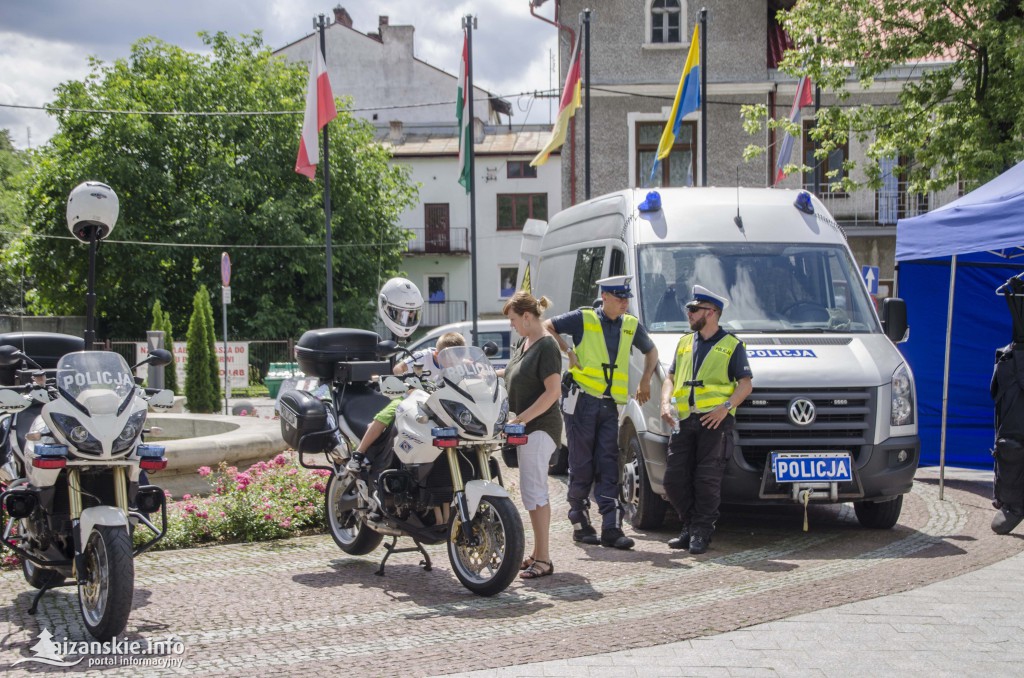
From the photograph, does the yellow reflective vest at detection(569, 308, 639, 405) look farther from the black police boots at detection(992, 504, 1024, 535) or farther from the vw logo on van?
the black police boots at detection(992, 504, 1024, 535)

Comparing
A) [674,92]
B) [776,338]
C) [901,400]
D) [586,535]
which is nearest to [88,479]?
[586,535]

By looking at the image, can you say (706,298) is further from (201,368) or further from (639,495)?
(201,368)

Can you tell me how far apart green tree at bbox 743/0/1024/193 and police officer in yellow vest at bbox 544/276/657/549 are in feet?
35.1

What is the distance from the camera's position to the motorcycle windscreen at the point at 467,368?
672cm

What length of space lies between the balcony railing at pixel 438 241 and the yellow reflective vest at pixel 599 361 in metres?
44.2

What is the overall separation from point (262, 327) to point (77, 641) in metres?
32.8

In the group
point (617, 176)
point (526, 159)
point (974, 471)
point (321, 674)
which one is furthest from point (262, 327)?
point (321, 674)

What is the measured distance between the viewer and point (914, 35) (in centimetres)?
→ 1891

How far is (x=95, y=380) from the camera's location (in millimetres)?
5883

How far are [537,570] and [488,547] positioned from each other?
0.73 metres

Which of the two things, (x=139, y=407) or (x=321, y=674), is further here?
(x=139, y=407)

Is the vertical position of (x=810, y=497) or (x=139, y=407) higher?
(x=139, y=407)

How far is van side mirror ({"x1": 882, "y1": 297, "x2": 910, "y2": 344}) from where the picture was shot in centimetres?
914

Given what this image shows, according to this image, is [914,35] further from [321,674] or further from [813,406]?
[321,674]
